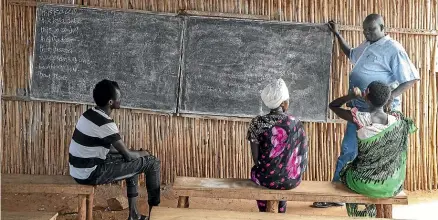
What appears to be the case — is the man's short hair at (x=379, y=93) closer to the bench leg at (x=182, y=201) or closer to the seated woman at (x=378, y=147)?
the seated woman at (x=378, y=147)

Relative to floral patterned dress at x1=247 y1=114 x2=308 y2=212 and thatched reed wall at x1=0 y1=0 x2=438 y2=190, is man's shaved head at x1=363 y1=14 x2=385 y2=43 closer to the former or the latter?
thatched reed wall at x1=0 y1=0 x2=438 y2=190

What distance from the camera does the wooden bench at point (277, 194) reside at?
3.94 metres

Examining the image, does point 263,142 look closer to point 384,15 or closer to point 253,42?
point 253,42

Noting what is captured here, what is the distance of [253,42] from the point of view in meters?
5.78

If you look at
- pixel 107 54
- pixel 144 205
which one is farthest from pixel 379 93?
pixel 107 54

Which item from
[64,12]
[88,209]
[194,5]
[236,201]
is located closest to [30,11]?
[64,12]

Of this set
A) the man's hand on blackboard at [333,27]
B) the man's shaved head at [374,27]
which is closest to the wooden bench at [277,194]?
the man's shaved head at [374,27]

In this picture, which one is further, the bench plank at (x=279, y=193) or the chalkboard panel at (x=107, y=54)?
the chalkboard panel at (x=107, y=54)

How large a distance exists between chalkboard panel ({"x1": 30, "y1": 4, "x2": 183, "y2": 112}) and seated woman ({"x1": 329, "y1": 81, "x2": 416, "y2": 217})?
2.39m

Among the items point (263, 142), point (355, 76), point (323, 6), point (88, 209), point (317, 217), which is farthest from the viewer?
point (323, 6)

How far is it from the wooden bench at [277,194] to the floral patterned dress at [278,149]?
0.25 feet

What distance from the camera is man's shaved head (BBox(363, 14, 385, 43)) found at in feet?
15.3

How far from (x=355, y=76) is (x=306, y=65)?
3.00 feet

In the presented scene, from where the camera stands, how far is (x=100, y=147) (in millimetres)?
4227
